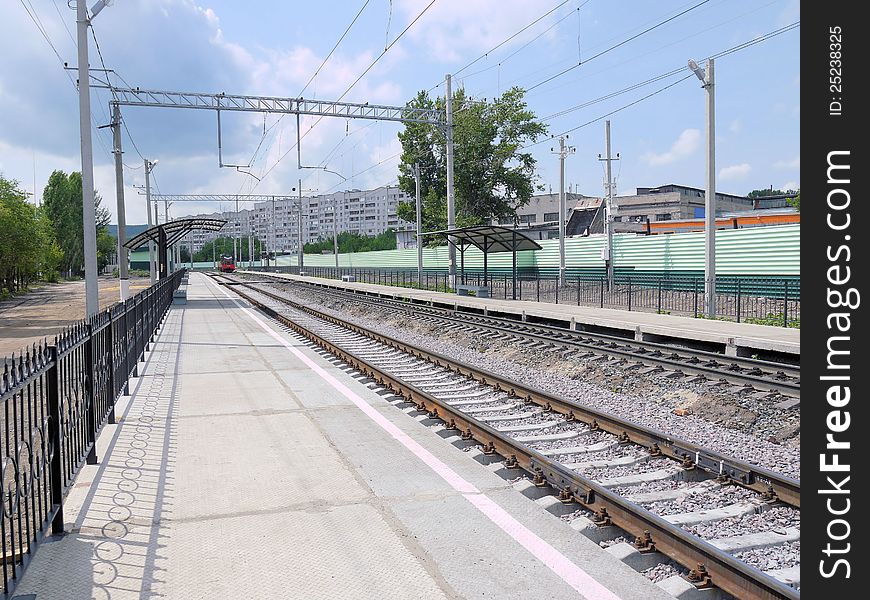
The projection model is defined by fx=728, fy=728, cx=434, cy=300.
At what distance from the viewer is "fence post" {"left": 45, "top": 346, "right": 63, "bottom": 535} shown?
203 inches

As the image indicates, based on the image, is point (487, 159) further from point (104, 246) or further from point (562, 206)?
point (104, 246)

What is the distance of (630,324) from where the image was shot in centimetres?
1703

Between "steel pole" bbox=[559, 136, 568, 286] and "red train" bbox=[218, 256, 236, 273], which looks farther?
"red train" bbox=[218, 256, 236, 273]

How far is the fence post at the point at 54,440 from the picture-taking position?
16.9ft

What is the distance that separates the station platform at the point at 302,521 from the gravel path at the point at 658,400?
2760mm

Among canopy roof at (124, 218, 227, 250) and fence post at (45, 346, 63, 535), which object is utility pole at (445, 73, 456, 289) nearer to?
canopy roof at (124, 218, 227, 250)

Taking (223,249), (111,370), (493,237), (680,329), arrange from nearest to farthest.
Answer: (111,370) < (680,329) < (493,237) < (223,249)

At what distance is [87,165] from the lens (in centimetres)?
1538

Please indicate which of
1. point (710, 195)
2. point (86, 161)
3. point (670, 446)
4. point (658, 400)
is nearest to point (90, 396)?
point (670, 446)

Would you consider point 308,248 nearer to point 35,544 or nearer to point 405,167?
point 405,167

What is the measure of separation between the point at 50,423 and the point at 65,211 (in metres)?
95.2

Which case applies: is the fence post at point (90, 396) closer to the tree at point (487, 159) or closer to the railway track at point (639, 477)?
the railway track at point (639, 477)

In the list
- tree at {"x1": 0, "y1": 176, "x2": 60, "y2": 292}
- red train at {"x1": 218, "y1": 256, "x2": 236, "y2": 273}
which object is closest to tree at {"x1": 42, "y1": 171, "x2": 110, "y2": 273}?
red train at {"x1": 218, "y1": 256, "x2": 236, "y2": 273}

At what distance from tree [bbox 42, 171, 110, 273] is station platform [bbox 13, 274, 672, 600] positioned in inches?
3499
